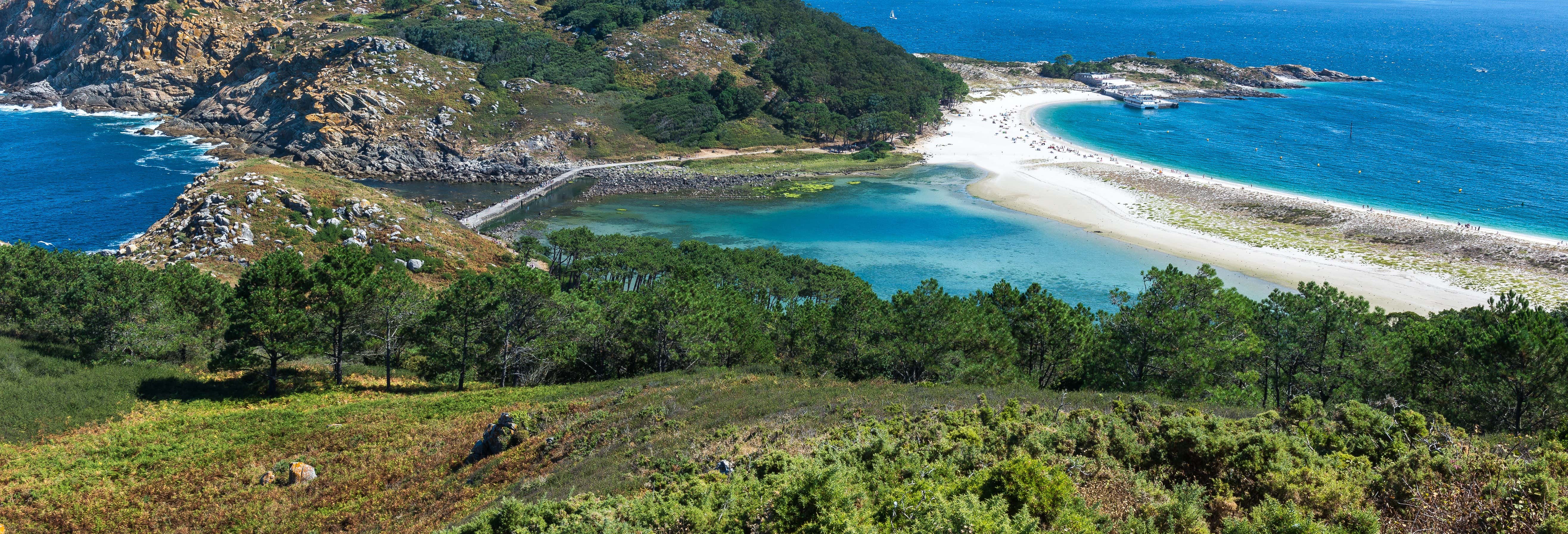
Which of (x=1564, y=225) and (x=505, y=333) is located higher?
(x=1564, y=225)

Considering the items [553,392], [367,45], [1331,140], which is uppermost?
[367,45]

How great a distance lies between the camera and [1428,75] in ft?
584

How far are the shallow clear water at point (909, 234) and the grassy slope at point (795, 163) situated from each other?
5129 mm

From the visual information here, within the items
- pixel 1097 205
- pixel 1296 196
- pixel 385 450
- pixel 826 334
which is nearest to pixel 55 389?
pixel 385 450

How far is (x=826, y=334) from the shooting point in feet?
125

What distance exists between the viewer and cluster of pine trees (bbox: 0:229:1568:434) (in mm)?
28062

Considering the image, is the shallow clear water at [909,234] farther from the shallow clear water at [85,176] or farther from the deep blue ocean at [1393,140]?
the shallow clear water at [85,176]

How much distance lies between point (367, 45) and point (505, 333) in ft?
319

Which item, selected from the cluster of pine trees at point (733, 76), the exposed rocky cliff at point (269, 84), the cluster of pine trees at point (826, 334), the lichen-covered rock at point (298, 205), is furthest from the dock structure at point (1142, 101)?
the lichen-covered rock at point (298, 205)

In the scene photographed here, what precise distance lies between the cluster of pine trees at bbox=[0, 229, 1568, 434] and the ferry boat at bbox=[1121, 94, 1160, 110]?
125 m

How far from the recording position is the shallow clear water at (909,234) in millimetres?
69375

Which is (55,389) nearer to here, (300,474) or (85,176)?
(300,474)

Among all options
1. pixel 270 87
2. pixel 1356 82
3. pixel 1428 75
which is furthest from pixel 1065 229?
pixel 1428 75

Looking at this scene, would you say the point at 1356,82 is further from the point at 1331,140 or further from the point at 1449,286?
the point at 1449,286
